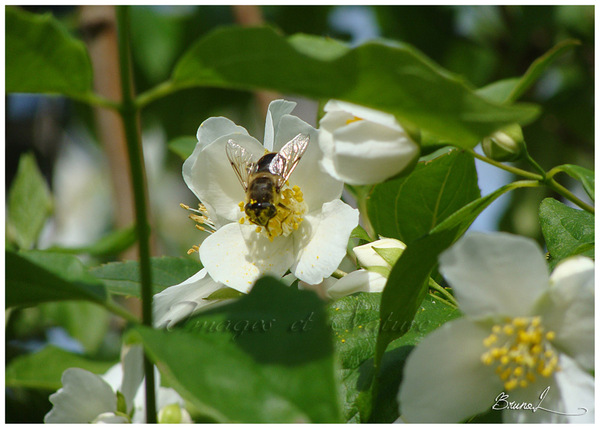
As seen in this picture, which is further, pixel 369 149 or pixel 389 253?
pixel 389 253

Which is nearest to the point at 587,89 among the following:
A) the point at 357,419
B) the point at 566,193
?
the point at 566,193

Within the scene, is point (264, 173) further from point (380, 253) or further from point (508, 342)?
point (508, 342)

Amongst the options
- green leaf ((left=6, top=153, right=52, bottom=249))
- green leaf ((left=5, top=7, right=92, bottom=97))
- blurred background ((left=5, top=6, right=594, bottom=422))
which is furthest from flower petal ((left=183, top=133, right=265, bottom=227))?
blurred background ((left=5, top=6, right=594, bottom=422))

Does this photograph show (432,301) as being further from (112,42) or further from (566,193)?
(112,42)

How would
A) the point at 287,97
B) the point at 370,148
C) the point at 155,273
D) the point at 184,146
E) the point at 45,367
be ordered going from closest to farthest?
the point at 370,148
the point at 155,273
the point at 184,146
the point at 45,367
the point at 287,97

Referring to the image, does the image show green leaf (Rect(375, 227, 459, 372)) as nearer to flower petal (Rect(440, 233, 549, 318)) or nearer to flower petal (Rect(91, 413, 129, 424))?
flower petal (Rect(440, 233, 549, 318))

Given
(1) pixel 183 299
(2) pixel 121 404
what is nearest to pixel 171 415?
(2) pixel 121 404
